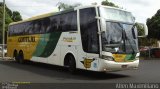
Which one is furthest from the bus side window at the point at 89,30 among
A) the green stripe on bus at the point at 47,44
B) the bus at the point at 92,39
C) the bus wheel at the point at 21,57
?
the bus wheel at the point at 21,57

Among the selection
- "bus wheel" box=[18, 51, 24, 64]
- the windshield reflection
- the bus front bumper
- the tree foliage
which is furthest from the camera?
the tree foliage

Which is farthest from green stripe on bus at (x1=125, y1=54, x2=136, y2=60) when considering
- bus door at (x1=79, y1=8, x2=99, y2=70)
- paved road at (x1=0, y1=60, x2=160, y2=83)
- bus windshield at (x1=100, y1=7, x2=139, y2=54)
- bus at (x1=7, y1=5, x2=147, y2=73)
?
bus door at (x1=79, y1=8, x2=99, y2=70)

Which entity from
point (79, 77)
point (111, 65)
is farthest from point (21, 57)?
point (111, 65)

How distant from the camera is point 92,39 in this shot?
A: 56.4 ft

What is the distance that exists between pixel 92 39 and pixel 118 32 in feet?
4.19

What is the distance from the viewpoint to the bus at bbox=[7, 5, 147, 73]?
1662 cm

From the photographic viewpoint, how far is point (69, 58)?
19469 millimetres

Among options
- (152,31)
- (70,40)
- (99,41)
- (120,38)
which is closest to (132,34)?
(120,38)

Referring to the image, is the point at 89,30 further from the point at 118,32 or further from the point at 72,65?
the point at 72,65

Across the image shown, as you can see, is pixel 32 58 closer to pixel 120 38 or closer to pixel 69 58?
pixel 69 58

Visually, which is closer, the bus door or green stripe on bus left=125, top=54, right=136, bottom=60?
the bus door

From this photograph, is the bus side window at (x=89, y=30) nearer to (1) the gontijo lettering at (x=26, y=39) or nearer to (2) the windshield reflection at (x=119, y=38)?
(2) the windshield reflection at (x=119, y=38)

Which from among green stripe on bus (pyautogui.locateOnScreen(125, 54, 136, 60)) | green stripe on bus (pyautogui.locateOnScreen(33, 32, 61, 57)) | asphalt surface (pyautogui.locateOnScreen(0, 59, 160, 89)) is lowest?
asphalt surface (pyautogui.locateOnScreen(0, 59, 160, 89))

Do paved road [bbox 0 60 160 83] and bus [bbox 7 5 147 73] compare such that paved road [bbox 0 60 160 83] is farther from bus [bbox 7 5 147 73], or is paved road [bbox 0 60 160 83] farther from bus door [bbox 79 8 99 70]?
bus door [bbox 79 8 99 70]
